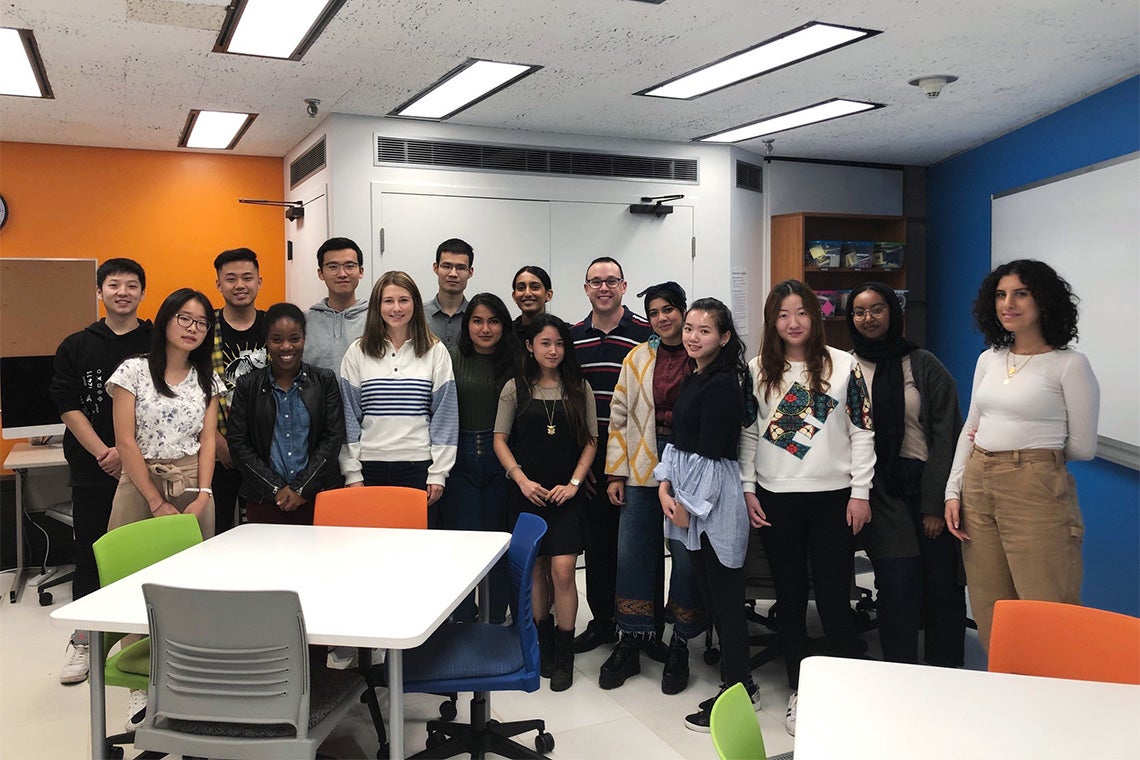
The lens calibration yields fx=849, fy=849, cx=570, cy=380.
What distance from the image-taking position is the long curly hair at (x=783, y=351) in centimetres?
309

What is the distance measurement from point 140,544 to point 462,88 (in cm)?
303

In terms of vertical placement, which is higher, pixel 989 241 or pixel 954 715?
pixel 989 241

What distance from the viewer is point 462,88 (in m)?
4.72

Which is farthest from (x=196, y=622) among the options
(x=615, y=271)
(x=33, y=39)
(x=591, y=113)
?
(x=591, y=113)

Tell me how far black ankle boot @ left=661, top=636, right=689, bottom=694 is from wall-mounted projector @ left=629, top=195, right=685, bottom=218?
3420 millimetres

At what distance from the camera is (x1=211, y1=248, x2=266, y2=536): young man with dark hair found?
369 centimetres

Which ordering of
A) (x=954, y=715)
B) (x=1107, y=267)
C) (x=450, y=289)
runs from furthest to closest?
1. (x=1107, y=267)
2. (x=450, y=289)
3. (x=954, y=715)

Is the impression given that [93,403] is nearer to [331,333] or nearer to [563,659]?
[331,333]

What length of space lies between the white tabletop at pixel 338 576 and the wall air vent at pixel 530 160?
3068mm

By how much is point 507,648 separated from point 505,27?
2577 mm

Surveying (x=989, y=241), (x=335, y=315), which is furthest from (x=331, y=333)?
(x=989, y=241)

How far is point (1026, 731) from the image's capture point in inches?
62.2

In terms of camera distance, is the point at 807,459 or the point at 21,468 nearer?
the point at 807,459

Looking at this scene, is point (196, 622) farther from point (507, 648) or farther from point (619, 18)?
point (619, 18)
